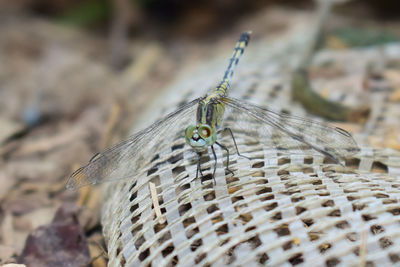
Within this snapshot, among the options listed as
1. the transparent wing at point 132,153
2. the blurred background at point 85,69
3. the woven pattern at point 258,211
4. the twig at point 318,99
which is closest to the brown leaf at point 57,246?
the blurred background at point 85,69

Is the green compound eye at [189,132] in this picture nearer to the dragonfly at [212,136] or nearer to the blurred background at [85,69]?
the dragonfly at [212,136]

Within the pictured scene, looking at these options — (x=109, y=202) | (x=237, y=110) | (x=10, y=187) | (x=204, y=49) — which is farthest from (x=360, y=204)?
(x=204, y=49)

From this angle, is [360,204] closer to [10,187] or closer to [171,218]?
[171,218]

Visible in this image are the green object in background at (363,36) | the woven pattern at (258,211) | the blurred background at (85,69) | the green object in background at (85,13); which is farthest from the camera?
the green object in background at (85,13)

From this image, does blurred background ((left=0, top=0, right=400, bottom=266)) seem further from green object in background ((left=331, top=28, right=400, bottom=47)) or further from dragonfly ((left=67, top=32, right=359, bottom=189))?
dragonfly ((left=67, top=32, right=359, bottom=189))

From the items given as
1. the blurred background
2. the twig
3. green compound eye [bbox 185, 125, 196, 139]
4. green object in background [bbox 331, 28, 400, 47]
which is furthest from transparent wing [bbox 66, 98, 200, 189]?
green object in background [bbox 331, 28, 400, 47]

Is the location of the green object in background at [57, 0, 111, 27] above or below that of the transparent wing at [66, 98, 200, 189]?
above

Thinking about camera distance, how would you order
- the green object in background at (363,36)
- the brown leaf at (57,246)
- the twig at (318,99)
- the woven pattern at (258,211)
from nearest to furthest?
the woven pattern at (258,211) → the brown leaf at (57,246) → the twig at (318,99) → the green object in background at (363,36)
